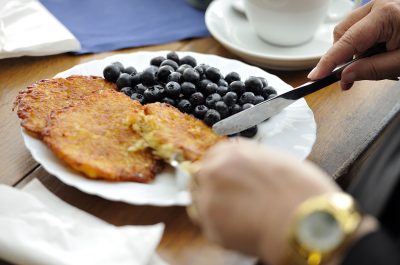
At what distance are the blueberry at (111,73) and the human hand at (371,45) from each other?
0.47 meters

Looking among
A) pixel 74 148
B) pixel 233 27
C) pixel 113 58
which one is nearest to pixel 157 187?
pixel 74 148

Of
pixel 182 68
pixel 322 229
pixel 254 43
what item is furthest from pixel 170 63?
pixel 322 229

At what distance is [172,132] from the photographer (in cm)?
101

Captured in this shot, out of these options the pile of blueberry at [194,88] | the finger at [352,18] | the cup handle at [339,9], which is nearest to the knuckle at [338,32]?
the finger at [352,18]

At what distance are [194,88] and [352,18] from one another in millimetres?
442

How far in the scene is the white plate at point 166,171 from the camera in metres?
0.90

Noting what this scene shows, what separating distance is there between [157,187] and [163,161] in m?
0.08

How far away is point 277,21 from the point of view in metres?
1.48

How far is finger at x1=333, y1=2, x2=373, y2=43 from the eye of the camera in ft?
4.00

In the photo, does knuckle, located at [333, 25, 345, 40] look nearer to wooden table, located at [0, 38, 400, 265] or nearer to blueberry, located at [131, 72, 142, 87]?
wooden table, located at [0, 38, 400, 265]

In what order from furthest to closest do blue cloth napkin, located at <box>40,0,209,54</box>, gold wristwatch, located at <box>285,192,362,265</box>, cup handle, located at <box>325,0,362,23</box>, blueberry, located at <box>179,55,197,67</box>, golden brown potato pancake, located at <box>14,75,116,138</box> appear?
cup handle, located at <box>325,0,362,23</box> → blue cloth napkin, located at <box>40,0,209,54</box> → blueberry, located at <box>179,55,197,67</box> → golden brown potato pancake, located at <box>14,75,116,138</box> → gold wristwatch, located at <box>285,192,362,265</box>

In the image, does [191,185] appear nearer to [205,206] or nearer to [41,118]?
[205,206]

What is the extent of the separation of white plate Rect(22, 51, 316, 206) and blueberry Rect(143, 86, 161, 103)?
0.55 ft

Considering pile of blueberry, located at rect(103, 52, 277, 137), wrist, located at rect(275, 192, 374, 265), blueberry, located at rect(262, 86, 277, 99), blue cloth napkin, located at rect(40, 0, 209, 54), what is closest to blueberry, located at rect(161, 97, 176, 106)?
pile of blueberry, located at rect(103, 52, 277, 137)
